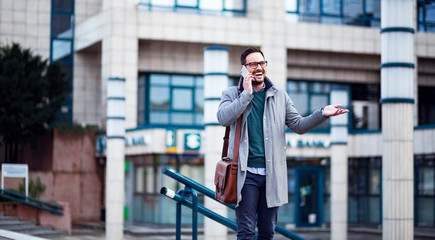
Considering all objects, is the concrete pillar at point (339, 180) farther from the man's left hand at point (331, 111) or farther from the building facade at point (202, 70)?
the man's left hand at point (331, 111)

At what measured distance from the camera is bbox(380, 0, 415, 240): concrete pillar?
1077 centimetres

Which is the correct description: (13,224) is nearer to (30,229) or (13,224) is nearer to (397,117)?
(30,229)

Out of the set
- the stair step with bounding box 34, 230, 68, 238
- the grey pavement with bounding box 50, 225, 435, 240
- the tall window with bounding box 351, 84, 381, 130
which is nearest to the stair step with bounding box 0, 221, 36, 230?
the stair step with bounding box 34, 230, 68, 238

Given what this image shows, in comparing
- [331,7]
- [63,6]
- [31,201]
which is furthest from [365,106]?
[31,201]

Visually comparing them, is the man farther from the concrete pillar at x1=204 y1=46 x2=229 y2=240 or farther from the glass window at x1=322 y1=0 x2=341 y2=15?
the glass window at x1=322 y1=0 x2=341 y2=15

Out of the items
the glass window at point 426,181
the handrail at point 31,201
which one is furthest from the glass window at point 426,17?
the handrail at point 31,201

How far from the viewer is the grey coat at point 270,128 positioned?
5152 mm

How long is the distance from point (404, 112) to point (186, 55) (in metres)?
24.0

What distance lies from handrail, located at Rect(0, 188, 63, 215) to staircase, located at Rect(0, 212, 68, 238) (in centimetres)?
60

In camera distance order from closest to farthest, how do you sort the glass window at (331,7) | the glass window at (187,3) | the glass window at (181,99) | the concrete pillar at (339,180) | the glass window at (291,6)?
the concrete pillar at (339,180) → the glass window at (187,3) → the glass window at (181,99) → the glass window at (291,6) → the glass window at (331,7)

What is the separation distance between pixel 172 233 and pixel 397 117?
59.5 ft

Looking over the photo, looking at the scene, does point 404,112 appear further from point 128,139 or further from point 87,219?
point 87,219

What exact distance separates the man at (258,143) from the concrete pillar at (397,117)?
5.63m

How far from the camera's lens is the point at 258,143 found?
17.4ft
